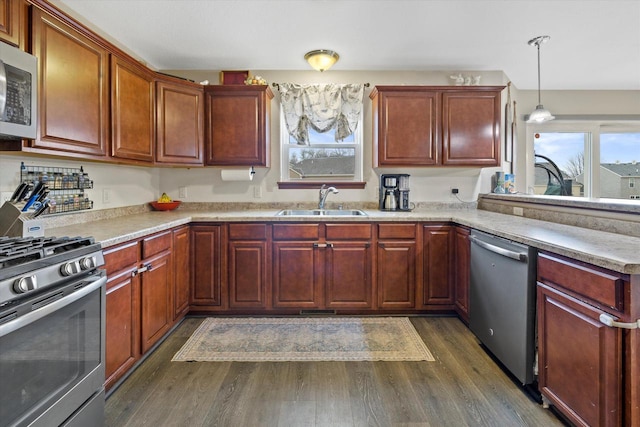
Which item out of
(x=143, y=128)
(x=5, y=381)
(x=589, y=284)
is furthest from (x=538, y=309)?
(x=143, y=128)

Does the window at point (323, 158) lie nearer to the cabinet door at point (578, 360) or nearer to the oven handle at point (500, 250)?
the oven handle at point (500, 250)

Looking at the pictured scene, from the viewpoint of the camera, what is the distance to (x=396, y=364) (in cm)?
216

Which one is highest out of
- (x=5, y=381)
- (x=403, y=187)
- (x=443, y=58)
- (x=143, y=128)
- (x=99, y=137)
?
(x=443, y=58)

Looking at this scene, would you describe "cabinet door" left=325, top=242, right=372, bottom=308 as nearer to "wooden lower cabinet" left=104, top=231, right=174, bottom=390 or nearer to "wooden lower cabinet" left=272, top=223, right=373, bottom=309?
"wooden lower cabinet" left=272, top=223, right=373, bottom=309

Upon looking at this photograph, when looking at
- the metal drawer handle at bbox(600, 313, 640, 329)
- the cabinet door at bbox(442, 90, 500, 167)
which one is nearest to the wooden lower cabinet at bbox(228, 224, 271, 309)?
the cabinet door at bbox(442, 90, 500, 167)

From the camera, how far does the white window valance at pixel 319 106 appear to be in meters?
3.43

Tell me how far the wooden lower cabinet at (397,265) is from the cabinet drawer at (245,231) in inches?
40.8

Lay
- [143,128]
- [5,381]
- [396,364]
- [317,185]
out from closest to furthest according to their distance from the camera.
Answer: [5,381] < [396,364] < [143,128] < [317,185]

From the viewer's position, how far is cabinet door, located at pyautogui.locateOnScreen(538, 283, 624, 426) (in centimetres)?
129

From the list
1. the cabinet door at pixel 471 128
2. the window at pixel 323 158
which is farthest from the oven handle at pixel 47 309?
the cabinet door at pixel 471 128

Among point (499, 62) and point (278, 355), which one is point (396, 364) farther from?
point (499, 62)

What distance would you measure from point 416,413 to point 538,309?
2.70 feet

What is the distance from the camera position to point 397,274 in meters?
2.91

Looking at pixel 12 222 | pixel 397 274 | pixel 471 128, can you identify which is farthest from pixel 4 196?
pixel 471 128
